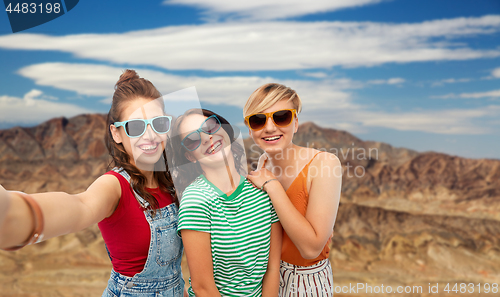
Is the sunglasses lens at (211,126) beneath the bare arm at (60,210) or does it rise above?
above

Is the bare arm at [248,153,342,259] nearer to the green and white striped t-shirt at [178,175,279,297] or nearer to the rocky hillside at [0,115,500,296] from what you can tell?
the green and white striped t-shirt at [178,175,279,297]

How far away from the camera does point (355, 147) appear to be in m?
14.2

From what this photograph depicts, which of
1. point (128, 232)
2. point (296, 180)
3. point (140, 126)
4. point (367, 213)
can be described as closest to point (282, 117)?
point (296, 180)

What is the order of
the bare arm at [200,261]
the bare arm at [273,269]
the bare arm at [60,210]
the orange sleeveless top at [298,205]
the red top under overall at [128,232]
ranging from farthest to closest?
the orange sleeveless top at [298,205], the bare arm at [273,269], the red top under overall at [128,232], the bare arm at [200,261], the bare arm at [60,210]

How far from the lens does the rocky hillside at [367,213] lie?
9508mm

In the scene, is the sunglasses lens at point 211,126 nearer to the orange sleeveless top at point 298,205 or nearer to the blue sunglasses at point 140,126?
the blue sunglasses at point 140,126

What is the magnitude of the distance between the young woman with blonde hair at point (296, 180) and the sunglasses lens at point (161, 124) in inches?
22.3

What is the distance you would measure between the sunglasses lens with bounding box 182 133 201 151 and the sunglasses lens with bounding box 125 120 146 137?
31cm

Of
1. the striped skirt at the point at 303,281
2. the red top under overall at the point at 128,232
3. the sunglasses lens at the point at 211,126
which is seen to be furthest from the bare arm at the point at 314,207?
the red top under overall at the point at 128,232

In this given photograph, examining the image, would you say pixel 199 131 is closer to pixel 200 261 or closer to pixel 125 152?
pixel 125 152

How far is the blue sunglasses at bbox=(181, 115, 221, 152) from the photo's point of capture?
7.02 feet

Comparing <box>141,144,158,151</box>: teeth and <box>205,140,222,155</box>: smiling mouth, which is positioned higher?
<box>141,144,158,151</box>: teeth

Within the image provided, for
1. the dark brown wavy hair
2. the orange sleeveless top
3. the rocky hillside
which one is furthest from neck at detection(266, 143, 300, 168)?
the rocky hillside

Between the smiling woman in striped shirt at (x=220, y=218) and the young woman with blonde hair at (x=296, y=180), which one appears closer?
the smiling woman in striped shirt at (x=220, y=218)
